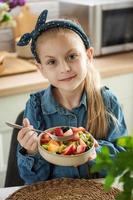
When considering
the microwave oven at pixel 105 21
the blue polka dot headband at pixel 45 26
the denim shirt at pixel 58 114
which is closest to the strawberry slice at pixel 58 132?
the denim shirt at pixel 58 114

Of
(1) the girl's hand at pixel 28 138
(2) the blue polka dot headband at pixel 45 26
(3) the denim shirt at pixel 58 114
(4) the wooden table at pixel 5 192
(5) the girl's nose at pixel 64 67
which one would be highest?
(2) the blue polka dot headband at pixel 45 26

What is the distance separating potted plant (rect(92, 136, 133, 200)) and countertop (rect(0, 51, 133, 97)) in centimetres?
115

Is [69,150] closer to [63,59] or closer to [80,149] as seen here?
[80,149]

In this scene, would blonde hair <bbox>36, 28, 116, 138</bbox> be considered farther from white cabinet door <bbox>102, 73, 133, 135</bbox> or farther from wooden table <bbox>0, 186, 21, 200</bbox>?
white cabinet door <bbox>102, 73, 133, 135</bbox>

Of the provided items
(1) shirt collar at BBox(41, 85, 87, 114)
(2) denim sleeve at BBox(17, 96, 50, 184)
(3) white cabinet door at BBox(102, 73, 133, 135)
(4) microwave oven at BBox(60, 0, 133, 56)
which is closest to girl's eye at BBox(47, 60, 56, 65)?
(1) shirt collar at BBox(41, 85, 87, 114)

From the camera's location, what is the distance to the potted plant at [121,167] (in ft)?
1.81

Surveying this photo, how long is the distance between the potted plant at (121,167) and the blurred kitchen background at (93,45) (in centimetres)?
116

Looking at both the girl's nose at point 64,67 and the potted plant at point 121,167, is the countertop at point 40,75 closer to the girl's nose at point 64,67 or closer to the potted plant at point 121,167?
the girl's nose at point 64,67

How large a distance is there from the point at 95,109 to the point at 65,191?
379 millimetres

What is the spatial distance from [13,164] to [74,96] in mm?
328

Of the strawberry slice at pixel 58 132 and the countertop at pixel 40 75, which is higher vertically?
the strawberry slice at pixel 58 132

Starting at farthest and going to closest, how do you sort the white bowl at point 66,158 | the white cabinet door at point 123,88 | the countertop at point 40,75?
the white cabinet door at point 123,88 < the countertop at point 40,75 < the white bowl at point 66,158

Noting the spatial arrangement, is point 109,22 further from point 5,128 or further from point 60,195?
point 60,195

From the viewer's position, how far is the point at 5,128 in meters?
1.79
